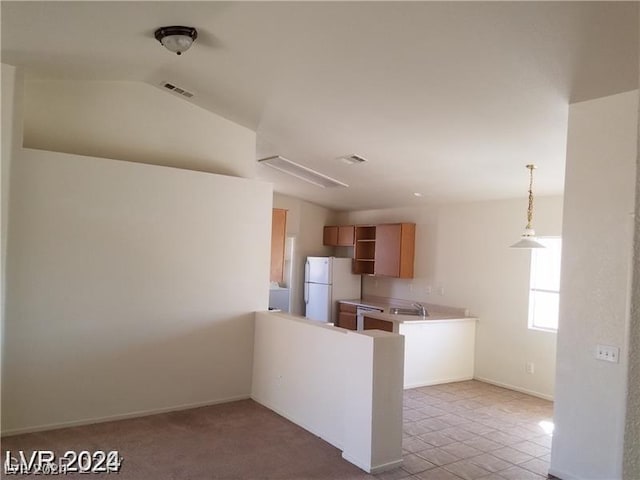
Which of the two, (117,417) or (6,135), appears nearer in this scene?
(6,135)

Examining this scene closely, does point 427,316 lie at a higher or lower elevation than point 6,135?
lower

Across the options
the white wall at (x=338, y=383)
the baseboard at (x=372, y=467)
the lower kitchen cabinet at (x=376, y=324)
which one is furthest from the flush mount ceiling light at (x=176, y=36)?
the lower kitchen cabinet at (x=376, y=324)

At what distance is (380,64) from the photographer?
3018mm

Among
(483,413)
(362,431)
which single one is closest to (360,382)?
(362,431)

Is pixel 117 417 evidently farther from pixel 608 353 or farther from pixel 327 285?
pixel 327 285

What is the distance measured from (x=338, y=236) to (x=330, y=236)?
0.76 feet

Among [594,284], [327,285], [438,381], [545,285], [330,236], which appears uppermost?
[330,236]

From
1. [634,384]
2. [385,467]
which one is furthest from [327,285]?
[634,384]

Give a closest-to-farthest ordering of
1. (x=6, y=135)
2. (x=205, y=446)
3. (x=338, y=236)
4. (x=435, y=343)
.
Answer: (x=6, y=135), (x=205, y=446), (x=435, y=343), (x=338, y=236)

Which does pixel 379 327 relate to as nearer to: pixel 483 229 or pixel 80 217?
pixel 483 229

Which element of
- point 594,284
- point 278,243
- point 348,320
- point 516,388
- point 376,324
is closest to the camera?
point 594,284

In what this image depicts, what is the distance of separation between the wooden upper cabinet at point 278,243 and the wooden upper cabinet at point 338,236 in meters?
1.26

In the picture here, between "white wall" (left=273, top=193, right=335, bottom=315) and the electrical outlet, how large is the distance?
597 centimetres

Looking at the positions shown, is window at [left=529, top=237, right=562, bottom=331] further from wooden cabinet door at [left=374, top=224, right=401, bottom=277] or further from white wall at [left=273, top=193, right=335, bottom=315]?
white wall at [left=273, top=193, right=335, bottom=315]
